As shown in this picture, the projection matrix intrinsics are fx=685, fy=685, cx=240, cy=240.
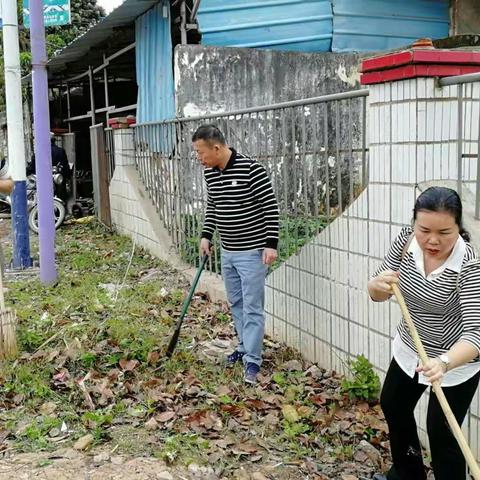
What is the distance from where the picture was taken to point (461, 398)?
2922mm

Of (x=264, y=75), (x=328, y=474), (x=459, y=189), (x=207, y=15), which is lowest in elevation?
(x=328, y=474)

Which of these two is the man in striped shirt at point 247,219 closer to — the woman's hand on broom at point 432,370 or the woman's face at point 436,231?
the woman's face at point 436,231

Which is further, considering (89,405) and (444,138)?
(89,405)

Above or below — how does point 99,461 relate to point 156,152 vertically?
below

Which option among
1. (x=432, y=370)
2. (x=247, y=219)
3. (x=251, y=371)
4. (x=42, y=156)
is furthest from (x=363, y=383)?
(x=42, y=156)

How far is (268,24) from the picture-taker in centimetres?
1024

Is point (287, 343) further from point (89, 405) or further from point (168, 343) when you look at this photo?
point (89, 405)

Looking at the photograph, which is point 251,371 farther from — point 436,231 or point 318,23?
point 318,23

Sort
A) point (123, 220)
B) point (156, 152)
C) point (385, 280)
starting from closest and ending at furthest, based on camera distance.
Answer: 1. point (385, 280)
2. point (156, 152)
3. point (123, 220)

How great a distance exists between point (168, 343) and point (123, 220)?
18.1ft

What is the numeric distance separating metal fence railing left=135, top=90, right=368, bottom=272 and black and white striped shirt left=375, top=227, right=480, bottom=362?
160cm

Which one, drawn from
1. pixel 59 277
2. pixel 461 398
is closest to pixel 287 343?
pixel 461 398

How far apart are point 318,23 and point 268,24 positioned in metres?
0.79

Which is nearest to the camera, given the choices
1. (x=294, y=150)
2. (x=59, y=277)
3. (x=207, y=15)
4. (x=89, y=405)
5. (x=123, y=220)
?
(x=89, y=405)
